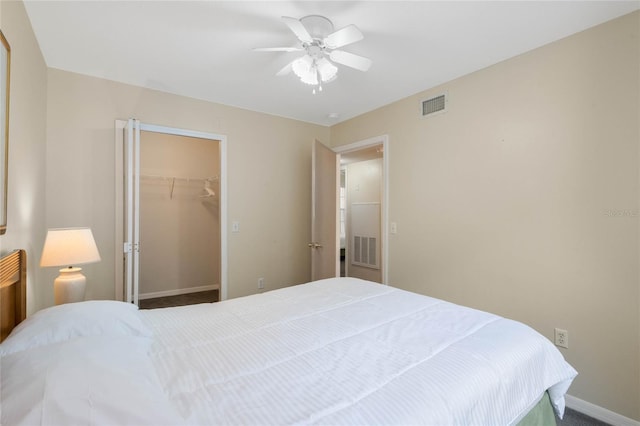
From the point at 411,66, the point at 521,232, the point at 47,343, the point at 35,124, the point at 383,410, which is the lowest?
Answer: the point at 383,410

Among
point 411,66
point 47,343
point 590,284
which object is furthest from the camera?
point 411,66

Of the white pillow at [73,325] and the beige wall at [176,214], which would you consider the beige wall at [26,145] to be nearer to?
the white pillow at [73,325]

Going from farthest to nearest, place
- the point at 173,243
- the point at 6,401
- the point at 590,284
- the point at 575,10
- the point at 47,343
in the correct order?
1. the point at 173,243
2. the point at 590,284
3. the point at 575,10
4. the point at 47,343
5. the point at 6,401

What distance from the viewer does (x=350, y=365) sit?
44.1 inches

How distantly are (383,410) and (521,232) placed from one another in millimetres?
1976

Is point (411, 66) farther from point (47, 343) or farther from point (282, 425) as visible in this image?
point (47, 343)

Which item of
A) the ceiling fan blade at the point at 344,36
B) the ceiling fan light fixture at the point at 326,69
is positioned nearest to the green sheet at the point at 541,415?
the ceiling fan blade at the point at 344,36

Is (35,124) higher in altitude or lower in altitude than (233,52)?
lower

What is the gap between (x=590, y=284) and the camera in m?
1.93

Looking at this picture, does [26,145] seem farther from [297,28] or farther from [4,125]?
[297,28]

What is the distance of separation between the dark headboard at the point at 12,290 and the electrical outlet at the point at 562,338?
311cm

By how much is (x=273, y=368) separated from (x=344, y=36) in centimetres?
175

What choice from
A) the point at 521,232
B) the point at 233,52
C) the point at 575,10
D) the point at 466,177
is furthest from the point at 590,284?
the point at 233,52

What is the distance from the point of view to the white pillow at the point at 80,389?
27.0 inches
